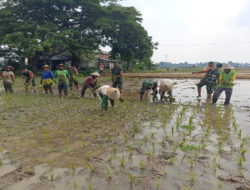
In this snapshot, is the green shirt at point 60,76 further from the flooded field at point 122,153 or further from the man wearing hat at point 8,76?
the flooded field at point 122,153

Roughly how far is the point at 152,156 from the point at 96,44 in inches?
975

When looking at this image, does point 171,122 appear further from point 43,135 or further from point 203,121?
point 43,135

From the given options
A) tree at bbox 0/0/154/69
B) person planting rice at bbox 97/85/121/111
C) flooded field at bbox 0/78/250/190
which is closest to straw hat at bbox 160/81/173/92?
flooded field at bbox 0/78/250/190

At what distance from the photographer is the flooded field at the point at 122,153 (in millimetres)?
2824

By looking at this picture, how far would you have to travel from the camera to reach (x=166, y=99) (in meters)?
9.02

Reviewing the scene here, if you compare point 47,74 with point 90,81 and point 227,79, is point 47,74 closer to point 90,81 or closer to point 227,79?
point 90,81

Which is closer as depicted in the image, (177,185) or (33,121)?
(177,185)

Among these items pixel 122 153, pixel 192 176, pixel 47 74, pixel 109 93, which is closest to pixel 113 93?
pixel 109 93

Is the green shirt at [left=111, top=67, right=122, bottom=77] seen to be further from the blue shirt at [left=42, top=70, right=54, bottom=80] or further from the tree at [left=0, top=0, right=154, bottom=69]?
the tree at [left=0, top=0, right=154, bottom=69]

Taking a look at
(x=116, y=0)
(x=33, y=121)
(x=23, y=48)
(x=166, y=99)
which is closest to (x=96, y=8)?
(x=116, y=0)

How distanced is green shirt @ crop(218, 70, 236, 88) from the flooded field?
7.77 feet

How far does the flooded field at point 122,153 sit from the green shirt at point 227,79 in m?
2.37

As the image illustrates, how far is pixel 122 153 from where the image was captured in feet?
12.1

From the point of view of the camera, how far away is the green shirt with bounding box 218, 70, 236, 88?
802 cm
